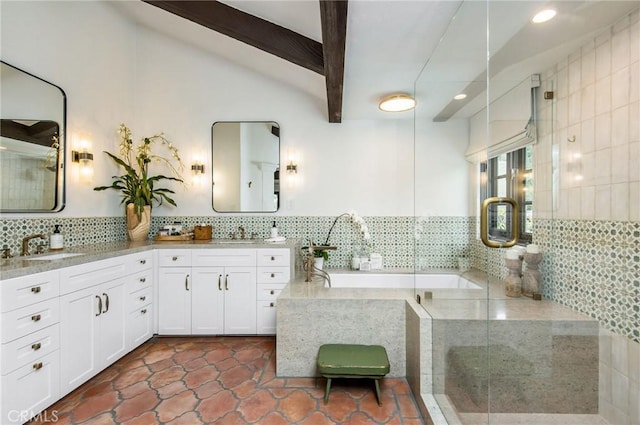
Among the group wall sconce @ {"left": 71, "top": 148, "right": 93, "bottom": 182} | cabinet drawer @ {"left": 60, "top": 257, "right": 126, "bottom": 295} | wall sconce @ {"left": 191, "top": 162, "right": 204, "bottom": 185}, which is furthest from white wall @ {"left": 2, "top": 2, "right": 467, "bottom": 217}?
cabinet drawer @ {"left": 60, "top": 257, "right": 126, "bottom": 295}

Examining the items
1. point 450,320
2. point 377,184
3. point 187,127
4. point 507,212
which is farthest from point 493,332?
point 187,127

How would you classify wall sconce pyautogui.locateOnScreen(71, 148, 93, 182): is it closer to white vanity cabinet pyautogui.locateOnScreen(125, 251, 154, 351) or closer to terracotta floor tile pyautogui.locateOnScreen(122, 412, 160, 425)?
white vanity cabinet pyautogui.locateOnScreen(125, 251, 154, 351)

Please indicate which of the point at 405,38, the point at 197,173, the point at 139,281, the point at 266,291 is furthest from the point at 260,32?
the point at 139,281

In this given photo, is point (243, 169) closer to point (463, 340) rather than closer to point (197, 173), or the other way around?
point (197, 173)

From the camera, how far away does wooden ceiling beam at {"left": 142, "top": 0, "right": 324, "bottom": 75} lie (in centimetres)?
218

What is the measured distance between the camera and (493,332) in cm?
162

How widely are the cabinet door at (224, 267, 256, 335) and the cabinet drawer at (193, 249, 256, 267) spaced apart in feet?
0.18

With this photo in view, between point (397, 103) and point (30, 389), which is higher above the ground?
point (397, 103)

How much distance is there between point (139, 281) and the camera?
8.57 ft

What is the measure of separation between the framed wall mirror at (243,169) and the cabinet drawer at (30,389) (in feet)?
6.57

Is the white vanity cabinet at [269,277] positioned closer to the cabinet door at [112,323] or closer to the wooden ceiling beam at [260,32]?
the cabinet door at [112,323]

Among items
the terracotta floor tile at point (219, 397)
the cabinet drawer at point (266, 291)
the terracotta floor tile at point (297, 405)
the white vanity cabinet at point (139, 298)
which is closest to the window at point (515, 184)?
the terracotta floor tile at point (219, 397)

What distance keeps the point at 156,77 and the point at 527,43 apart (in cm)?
366

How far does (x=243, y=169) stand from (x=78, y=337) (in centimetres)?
214
